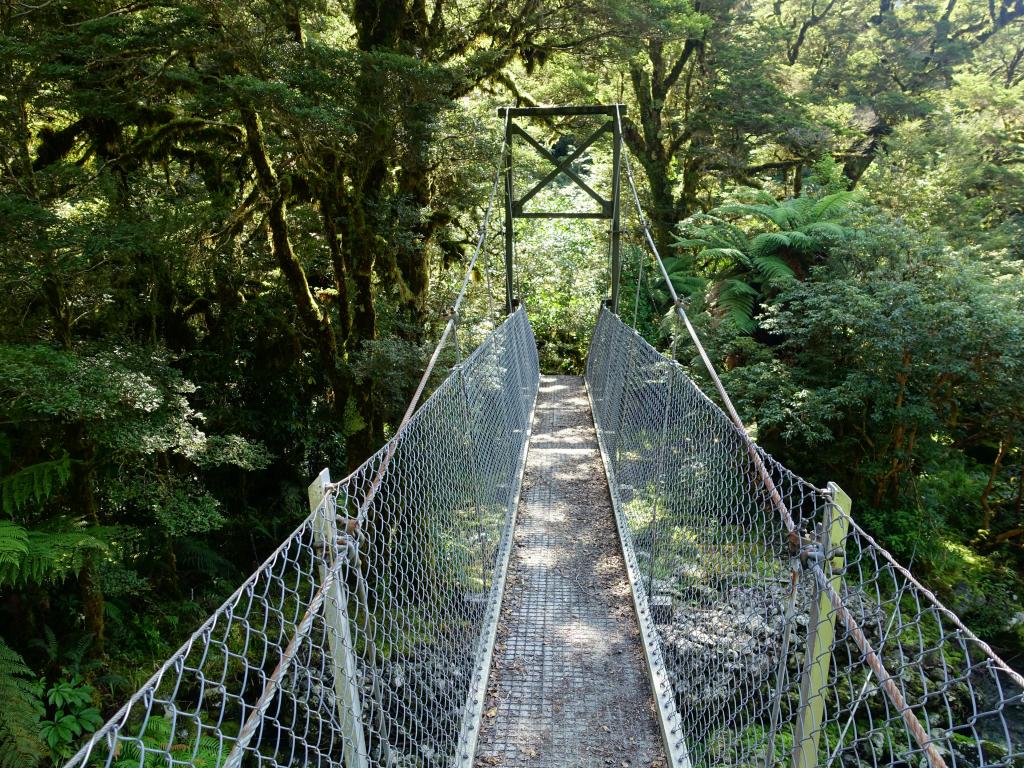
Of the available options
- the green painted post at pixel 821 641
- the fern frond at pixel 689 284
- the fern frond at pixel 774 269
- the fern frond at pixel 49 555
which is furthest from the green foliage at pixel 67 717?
the fern frond at pixel 689 284

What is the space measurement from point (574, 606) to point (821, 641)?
5.26 feet

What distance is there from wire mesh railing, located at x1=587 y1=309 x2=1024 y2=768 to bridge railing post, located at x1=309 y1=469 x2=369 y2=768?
74 centimetres

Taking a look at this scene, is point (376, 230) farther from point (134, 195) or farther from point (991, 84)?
point (991, 84)

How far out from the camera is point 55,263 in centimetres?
340

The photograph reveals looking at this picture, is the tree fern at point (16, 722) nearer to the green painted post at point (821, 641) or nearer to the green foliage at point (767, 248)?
the green painted post at point (821, 641)

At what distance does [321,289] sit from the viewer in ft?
20.0

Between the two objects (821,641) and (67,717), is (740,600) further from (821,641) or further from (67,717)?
(67,717)

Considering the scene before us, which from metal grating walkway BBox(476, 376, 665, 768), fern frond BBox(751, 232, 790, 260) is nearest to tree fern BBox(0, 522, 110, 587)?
metal grating walkway BBox(476, 376, 665, 768)

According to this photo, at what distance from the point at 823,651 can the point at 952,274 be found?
5292 mm

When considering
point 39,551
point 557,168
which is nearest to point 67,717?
point 39,551

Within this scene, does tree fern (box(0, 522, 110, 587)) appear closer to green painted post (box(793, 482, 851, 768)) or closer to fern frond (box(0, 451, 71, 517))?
fern frond (box(0, 451, 71, 517))

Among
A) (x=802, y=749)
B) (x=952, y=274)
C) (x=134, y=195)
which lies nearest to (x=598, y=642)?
(x=802, y=749)

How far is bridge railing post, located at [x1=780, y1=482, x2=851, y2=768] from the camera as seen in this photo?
Answer: 1.08 meters

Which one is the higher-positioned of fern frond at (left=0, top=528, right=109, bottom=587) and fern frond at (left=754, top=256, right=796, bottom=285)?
fern frond at (left=754, top=256, right=796, bottom=285)
